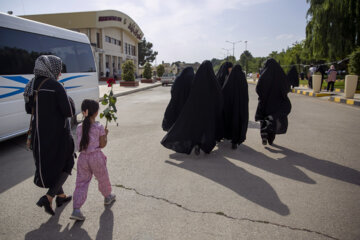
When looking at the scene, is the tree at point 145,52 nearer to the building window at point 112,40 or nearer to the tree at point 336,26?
the building window at point 112,40

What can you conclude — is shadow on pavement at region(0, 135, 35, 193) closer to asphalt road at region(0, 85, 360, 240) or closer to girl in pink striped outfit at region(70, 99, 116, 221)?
asphalt road at region(0, 85, 360, 240)

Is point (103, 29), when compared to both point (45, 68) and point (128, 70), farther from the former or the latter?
point (45, 68)

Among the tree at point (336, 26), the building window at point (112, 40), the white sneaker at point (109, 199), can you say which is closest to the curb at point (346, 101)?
the tree at point (336, 26)

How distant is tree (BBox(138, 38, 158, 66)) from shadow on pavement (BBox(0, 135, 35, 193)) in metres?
83.3

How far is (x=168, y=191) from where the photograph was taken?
3.50 m

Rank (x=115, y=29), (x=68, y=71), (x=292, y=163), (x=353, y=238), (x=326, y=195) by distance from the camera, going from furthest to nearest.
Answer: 1. (x=115, y=29)
2. (x=68, y=71)
3. (x=292, y=163)
4. (x=326, y=195)
5. (x=353, y=238)

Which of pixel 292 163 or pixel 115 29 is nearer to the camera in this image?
pixel 292 163

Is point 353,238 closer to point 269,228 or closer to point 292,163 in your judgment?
point 269,228

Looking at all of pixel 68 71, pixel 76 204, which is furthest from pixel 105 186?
pixel 68 71

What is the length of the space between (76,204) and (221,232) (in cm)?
150

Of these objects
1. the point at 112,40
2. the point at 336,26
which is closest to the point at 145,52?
the point at 112,40

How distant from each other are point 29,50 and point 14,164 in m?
2.69

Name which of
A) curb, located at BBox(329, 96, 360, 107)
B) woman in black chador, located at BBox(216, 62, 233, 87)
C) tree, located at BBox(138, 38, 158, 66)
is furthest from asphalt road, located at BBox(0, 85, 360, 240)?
tree, located at BBox(138, 38, 158, 66)

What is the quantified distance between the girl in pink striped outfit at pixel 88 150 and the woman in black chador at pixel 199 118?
2.10 m
